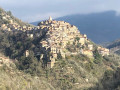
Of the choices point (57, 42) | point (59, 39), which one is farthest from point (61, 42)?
point (59, 39)

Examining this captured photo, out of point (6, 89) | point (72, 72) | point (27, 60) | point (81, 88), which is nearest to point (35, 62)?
point (27, 60)

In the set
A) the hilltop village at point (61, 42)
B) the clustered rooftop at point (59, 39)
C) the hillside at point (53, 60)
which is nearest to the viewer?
the hillside at point (53, 60)

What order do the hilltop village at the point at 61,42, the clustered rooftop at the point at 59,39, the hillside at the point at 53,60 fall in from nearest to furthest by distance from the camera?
the hillside at the point at 53,60
the hilltop village at the point at 61,42
the clustered rooftop at the point at 59,39

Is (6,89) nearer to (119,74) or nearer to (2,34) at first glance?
(119,74)

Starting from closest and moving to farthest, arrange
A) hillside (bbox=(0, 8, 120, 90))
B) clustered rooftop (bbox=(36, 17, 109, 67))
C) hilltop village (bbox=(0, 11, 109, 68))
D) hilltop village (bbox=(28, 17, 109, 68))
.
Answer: hillside (bbox=(0, 8, 120, 90)) < hilltop village (bbox=(0, 11, 109, 68)) < hilltop village (bbox=(28, 17, 109, 68)) < clustered rooftop (bbox=(36, 17, 109, 67))

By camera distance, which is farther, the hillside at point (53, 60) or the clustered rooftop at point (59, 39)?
the clustered rooftop at point (59, 39)

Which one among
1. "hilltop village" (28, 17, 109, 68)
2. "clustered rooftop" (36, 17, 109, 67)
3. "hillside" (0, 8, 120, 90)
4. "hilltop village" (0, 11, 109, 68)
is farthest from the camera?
"clustered rooftop" (36, 17, 109, 67)

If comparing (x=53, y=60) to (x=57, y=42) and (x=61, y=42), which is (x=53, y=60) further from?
(x=61, y=42)

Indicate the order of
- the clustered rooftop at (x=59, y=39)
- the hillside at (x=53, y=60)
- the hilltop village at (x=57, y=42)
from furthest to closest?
the clustered rooftop at (x=59, y=39) < the hilltop village at (x=57, y=42) < the hillside at (x=53, y=60)

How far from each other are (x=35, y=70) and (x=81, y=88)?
29.8 feet

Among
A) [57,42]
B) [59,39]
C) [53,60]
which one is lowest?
[53,60]

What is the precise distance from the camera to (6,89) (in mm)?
26766

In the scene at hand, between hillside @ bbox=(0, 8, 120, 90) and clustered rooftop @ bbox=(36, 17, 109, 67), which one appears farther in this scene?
clustered rooftop @ bbox=(36, 17, 109, 67)

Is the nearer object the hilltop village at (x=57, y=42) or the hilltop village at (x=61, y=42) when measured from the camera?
the hilltop village at (x=57, y=42)
